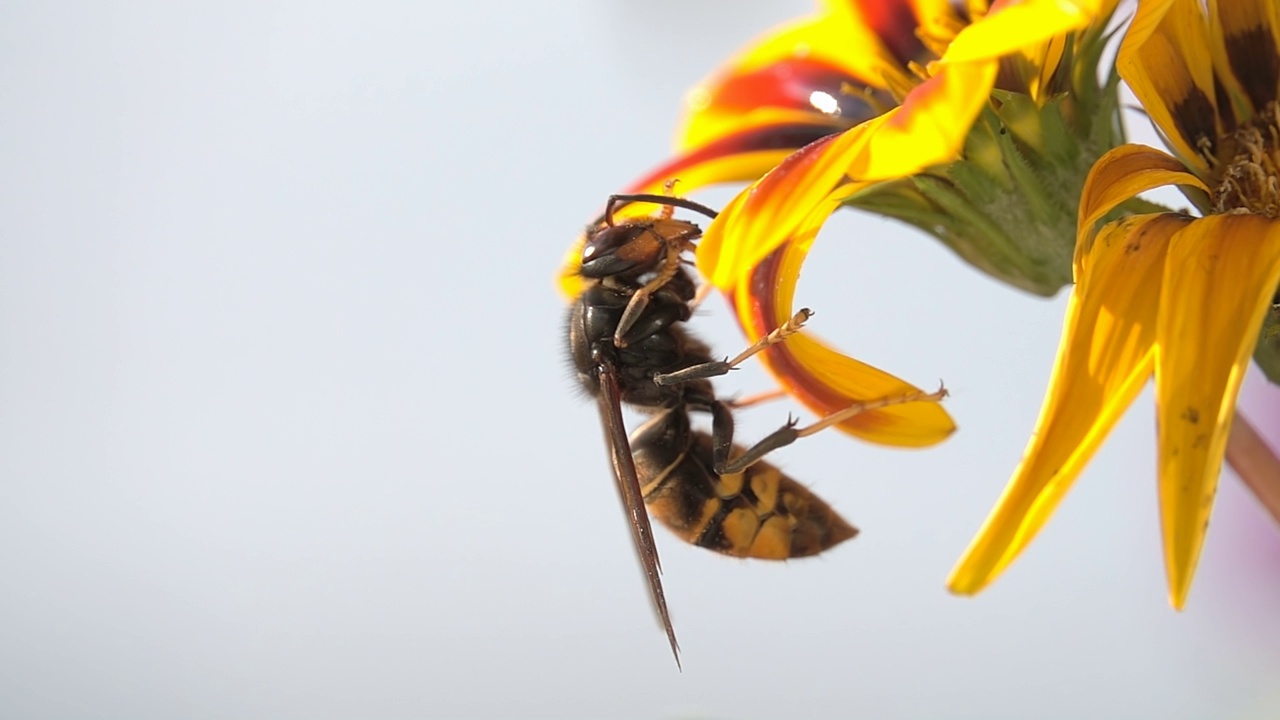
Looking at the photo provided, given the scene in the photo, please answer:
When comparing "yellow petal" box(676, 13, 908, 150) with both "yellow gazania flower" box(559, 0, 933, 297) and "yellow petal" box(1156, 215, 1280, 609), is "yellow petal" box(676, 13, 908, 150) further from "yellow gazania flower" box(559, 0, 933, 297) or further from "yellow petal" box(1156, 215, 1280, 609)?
"yellow petal" box(1156, 215, 1280, 609)

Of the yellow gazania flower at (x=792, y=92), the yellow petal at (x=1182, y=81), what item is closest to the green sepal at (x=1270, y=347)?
the yellow petal at (x=1182, y=81)

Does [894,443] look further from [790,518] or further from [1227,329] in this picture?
[1227,329]

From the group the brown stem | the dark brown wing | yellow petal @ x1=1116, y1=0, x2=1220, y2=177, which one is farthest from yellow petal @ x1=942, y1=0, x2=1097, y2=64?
the dark brown wing

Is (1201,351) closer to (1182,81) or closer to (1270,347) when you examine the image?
(1270,347)

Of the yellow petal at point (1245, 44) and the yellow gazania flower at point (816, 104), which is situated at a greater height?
the yellow gazania flower at point (816, 104)

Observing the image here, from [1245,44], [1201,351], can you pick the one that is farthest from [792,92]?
[1201,351]

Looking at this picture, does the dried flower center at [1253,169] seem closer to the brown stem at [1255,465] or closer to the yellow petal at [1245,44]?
the yellow petal at [1245,44]
